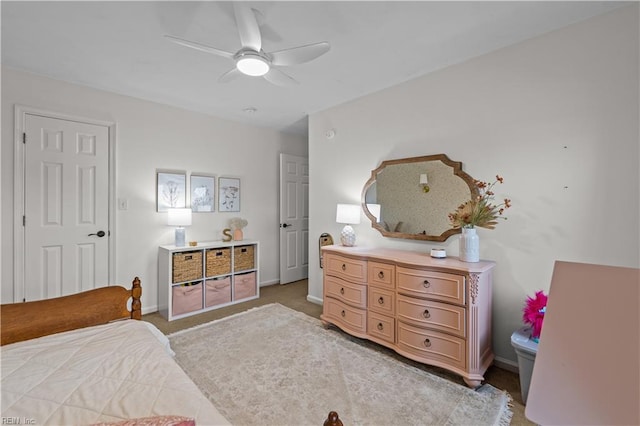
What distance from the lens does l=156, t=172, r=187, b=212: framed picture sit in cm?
347

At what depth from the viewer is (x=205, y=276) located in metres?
3.50

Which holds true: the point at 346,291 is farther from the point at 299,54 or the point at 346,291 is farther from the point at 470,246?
the point at 299,54

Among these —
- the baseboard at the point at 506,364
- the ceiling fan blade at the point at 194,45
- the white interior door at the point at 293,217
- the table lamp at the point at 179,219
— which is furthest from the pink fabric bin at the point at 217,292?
the baseboard at the point at 506,364

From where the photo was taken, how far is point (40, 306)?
158 centimetres

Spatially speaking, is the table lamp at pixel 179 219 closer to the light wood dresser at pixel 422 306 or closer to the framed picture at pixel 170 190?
the framed picture at pixel 170 190

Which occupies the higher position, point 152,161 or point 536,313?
point 152,161

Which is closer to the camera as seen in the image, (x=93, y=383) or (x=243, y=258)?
(x=93, y=383)

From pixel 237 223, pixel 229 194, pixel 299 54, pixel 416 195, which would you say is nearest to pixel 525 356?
pixel 416 195

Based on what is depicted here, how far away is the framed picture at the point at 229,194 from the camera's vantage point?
4.03 meters

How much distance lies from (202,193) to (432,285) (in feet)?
10.1

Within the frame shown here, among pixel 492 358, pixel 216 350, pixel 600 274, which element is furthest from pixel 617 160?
pixel 216 350

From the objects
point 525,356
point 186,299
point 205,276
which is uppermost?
point 205,276

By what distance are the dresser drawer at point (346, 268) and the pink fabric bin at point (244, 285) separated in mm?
1454

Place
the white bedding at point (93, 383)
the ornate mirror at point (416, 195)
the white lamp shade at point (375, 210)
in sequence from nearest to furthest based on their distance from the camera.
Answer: the white bedding at point (93, 383)
the ornate mirror at point (416, 195)
the white lamp shade at point (375, 210)
